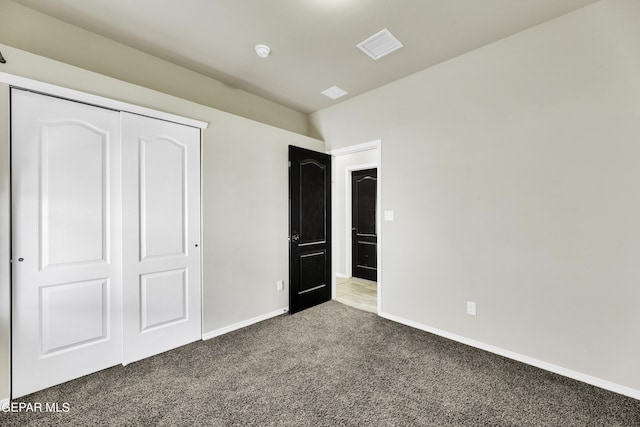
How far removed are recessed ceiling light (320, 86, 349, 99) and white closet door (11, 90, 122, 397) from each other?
2.33m

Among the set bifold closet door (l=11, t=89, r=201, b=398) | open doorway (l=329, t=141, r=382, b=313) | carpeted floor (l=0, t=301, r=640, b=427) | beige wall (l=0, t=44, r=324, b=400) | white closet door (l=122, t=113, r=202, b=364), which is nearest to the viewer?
carpeted floor (l=0, t=301, r=640, b=427)

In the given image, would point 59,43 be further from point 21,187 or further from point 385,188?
point 385,188

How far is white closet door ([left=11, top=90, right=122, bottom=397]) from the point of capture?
74.1 inches

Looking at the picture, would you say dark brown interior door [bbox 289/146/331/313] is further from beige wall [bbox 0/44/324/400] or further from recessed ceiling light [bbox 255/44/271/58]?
recessed ceiling light [bbox 255/44/271/58]

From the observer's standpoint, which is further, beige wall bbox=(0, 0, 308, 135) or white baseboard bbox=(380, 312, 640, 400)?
beige wall bbox=(0, 0, 308, 135)

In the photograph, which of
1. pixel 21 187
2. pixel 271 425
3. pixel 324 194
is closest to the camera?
pixel 271 425

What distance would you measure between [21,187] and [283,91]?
272cm

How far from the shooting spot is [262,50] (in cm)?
260

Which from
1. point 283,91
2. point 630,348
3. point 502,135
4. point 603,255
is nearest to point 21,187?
point 283,91

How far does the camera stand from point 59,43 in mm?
2264

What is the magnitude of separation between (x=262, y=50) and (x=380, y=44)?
1.13 m

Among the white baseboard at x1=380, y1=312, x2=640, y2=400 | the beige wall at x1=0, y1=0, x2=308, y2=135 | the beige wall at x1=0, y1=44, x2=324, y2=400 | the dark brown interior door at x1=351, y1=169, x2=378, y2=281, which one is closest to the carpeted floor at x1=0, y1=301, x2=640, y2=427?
the white baseboard at x1=380, y1=312, x2=640, y2=400

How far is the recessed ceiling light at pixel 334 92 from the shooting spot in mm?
3449

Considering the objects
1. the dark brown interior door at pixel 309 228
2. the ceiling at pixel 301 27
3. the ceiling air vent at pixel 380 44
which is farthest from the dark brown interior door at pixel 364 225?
the ceiling air vent at pixel 380 44
